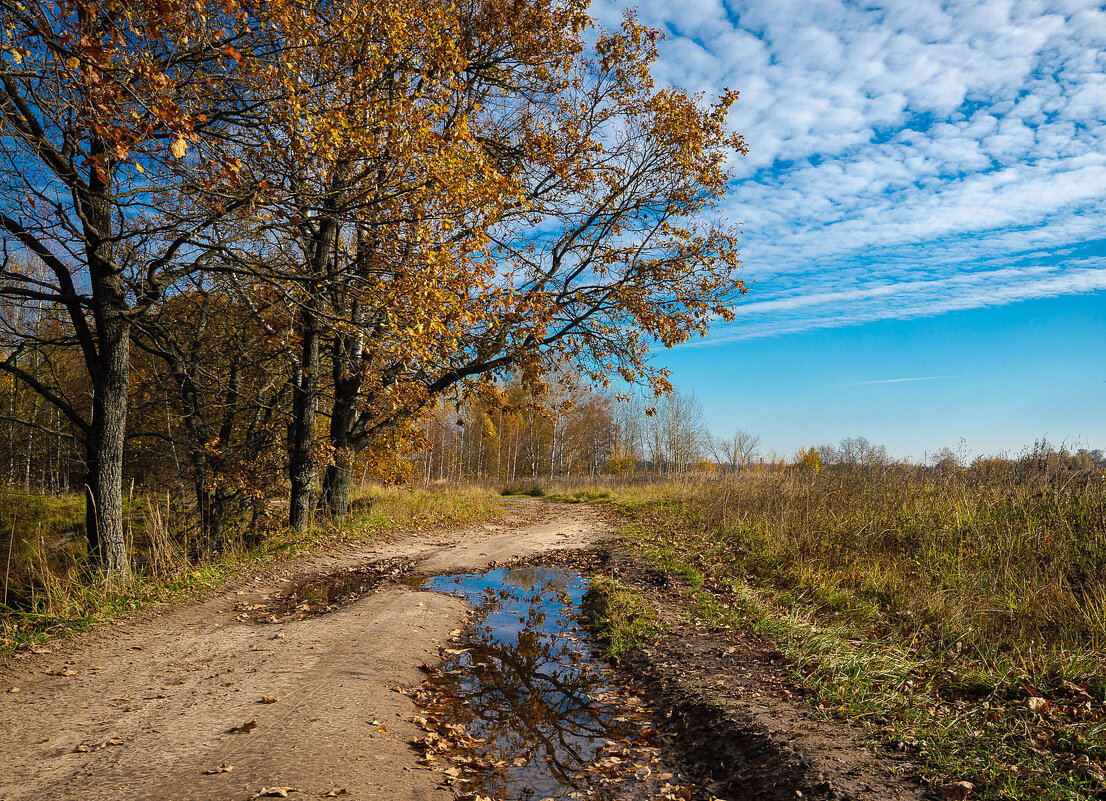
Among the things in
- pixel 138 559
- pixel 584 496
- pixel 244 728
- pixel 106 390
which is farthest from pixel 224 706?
pixel 584 496

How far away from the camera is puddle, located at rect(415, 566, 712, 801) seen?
3.96 metres

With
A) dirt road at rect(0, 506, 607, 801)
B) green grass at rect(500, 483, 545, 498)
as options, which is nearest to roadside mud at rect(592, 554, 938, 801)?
dirt road at rect(0, 506, 607, 801)

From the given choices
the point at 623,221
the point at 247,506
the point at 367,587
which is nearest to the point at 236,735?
the point at 367,587

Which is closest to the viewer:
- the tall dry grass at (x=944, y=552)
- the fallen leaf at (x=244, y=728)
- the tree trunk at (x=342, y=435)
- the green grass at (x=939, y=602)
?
the green grass at (x=939, y=602)

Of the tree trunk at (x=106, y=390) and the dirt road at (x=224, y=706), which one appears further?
the tree trunk at (x=106, y=390)

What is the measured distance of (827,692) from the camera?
4777mm

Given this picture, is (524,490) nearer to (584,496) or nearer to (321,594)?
(584,496)

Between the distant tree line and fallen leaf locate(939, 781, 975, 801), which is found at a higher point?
the distant tree line

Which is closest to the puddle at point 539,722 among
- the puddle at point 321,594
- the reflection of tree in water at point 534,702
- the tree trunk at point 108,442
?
Answer: the reflection of tree in water at point 534,702

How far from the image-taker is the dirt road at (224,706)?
11.9ft

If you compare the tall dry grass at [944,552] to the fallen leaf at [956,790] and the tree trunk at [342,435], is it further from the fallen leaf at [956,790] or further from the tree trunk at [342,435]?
the tree trunk at [342,435]

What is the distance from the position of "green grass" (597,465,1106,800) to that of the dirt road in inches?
138

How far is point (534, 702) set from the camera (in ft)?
17.1

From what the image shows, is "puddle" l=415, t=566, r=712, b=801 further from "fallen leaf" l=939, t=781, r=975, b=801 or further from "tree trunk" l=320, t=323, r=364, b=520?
"tree trunk" l=320, t=323, r=364, b=520
